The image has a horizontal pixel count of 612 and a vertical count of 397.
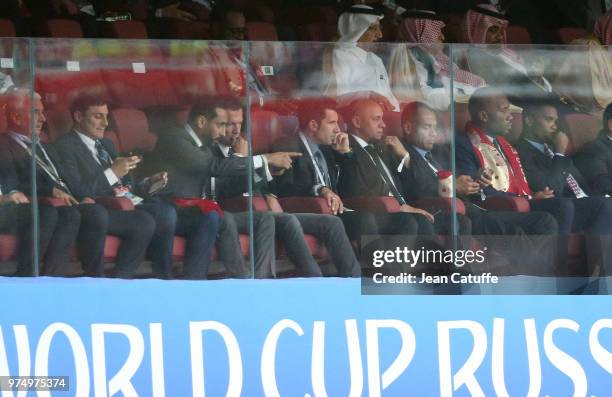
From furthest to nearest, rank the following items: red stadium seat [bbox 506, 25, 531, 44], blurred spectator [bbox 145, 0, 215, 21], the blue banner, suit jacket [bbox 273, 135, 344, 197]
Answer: blurred spectator [bbox 145, 0, 215, 21], red stadium seat [bbox 506, 25, 531, 44], suit jacket [bbox 273, 135, 344, 197], the blue banner

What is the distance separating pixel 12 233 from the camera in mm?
3393

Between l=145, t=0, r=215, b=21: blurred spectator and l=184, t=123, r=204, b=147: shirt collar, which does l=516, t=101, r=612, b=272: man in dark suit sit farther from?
l=145, t=0, r=215, b=21: blurred spectator

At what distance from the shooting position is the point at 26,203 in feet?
11.2

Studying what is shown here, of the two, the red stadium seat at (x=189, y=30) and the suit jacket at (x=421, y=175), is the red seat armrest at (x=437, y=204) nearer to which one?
the suit jacket at (x=421, y=175)

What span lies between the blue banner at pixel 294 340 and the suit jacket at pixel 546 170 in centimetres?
35

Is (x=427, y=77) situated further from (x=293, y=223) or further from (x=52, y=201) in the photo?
(x=52, y=201)

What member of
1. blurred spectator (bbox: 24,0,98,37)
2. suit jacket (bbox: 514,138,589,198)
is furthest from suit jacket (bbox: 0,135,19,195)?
blurred spectator (bbox: 24,0,98,37)

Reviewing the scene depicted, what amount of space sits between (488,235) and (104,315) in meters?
1.19

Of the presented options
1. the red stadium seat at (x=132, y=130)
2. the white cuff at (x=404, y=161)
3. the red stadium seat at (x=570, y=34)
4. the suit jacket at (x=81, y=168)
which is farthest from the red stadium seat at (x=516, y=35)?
the suit jacket at (x=81, y=168)

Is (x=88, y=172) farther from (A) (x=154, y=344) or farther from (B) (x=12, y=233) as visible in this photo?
(A) (x=154, y=344)

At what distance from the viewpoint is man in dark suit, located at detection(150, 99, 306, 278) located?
3523 mm

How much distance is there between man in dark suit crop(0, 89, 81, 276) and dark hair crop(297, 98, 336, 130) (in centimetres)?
74
